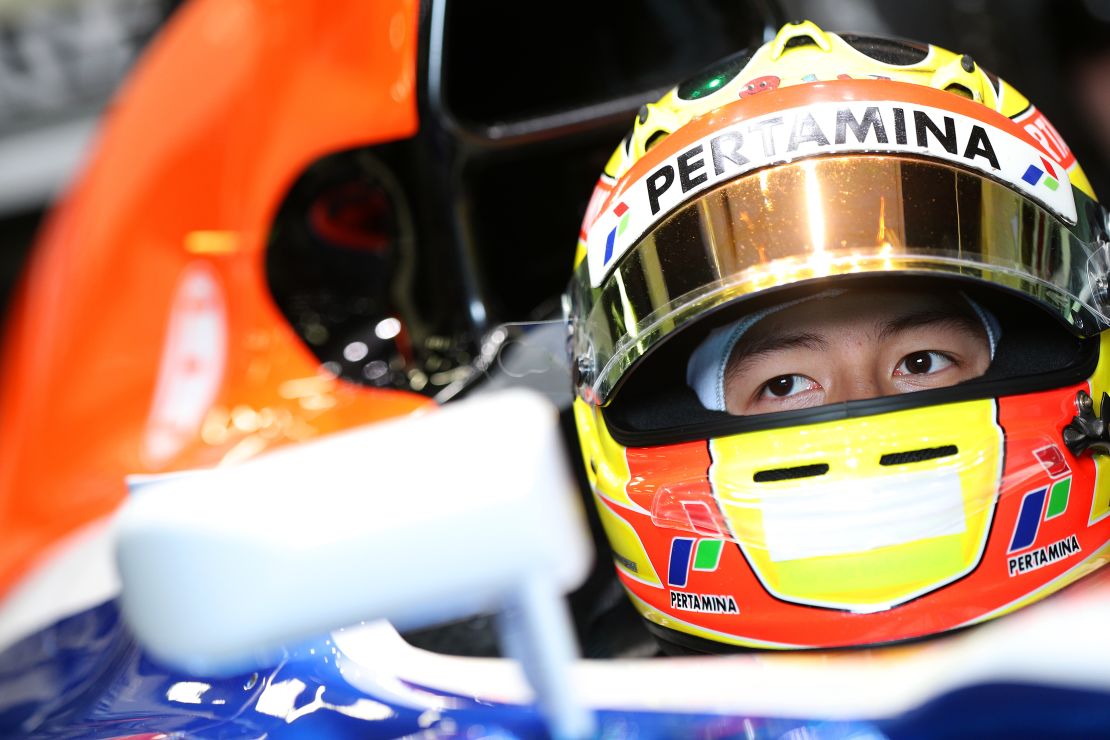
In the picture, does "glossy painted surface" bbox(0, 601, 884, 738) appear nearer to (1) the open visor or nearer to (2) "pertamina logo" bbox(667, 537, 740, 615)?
(2) "pertamina logo" bbox(667, 537, 740, 615)

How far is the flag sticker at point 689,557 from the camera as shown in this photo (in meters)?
1.19

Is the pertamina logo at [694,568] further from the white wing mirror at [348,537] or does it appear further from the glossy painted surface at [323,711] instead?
the white wing mirror at [348,537]

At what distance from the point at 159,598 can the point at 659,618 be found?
773 millimetres

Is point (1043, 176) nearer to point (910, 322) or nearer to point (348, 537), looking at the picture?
point (910, 322)

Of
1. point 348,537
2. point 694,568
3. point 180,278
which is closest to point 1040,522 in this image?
point 694,568

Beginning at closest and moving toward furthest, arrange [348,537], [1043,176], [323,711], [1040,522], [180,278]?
[348,537] → [323,711] → [1040,522] → [1043,176] → [180,278]

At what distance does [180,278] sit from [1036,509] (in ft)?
5.10

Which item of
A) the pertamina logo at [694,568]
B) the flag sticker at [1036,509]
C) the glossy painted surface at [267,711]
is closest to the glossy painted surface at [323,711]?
the glossy painted surface at [267,711]

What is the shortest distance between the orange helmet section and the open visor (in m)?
0.88

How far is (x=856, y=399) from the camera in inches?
49.8

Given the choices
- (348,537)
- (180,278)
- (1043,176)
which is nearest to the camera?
(348,537)

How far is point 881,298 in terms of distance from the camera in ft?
4.26

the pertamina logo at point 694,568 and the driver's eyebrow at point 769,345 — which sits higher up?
the driver's eyebrow at point 769,345

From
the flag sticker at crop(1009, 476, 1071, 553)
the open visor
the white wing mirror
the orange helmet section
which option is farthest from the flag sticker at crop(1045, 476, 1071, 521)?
the orange helmet section
